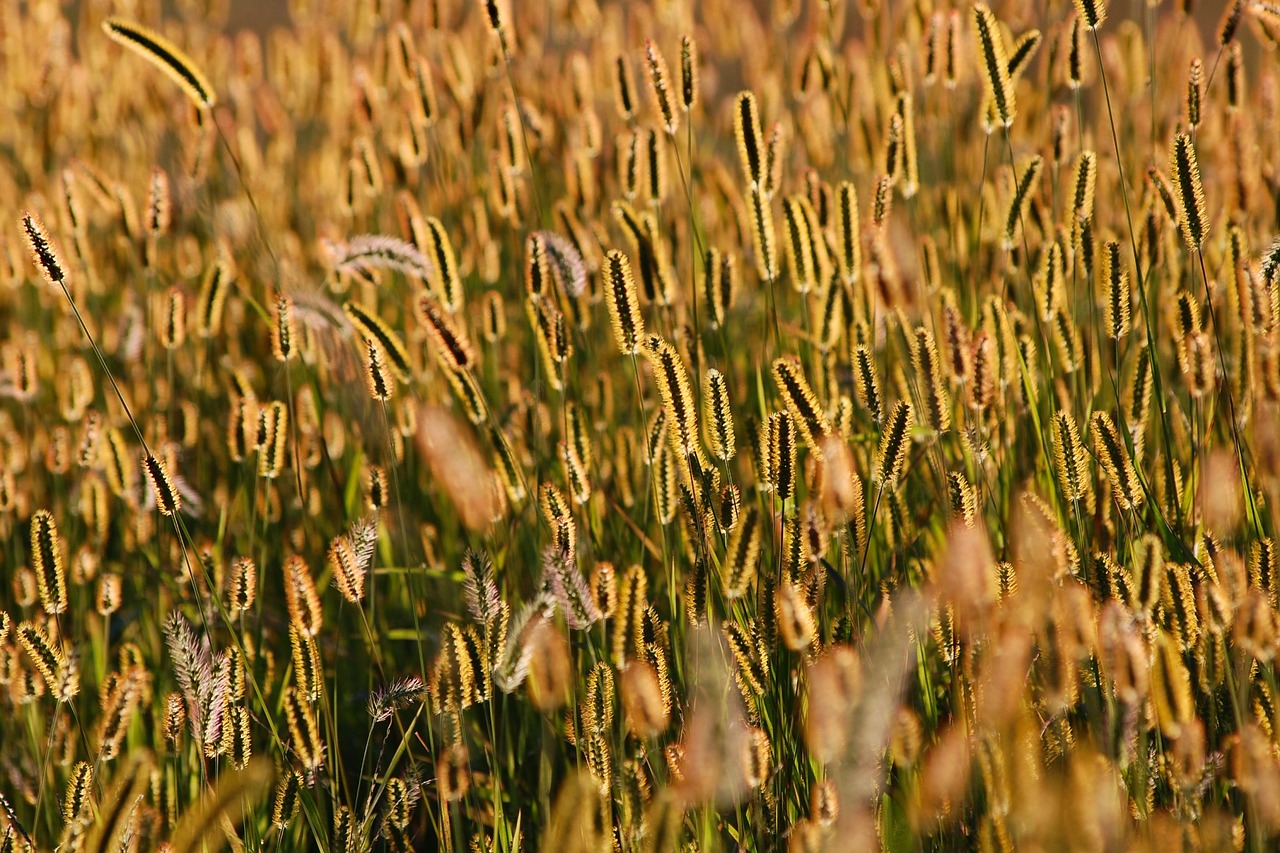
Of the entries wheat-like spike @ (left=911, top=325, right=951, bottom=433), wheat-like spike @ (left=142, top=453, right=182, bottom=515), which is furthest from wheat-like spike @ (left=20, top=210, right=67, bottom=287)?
wheat-like spike @ (left=911, top=325, right=951, bottom=433)

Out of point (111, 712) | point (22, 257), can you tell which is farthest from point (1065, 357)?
point (22, 257)

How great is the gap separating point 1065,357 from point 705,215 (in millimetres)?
1319

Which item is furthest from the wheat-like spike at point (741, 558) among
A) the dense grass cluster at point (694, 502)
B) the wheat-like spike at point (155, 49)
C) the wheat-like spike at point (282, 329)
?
the wheat-like spike at point (155, 49)

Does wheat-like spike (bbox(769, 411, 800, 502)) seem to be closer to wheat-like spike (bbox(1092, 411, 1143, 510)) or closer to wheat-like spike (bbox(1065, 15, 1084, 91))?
wheat-like spike (bbox(1092, 411, 1143, 510))

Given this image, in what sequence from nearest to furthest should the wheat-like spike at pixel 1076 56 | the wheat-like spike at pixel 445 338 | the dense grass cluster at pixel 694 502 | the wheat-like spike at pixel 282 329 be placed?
1. the dense grass cluster at pixel 694 502
2. the wheat-like spike at pixel 445 338
3. the wheat-like spike at pixel 282 329
4. the wheat-like spike at pixel 1076 56

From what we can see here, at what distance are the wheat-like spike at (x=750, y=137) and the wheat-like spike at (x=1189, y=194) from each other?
1.65ft

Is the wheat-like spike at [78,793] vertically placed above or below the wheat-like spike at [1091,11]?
below

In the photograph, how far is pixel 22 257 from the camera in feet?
8.42

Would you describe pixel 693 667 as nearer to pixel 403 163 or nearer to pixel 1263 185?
pixel 1263 185

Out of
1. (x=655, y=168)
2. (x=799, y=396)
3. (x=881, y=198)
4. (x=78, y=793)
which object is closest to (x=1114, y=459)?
(x=799, y=396)

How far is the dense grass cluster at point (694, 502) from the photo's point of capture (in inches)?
45.6

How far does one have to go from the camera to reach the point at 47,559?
4.35 ft

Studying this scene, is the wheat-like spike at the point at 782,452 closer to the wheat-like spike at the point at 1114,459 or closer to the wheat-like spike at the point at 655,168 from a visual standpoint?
the wheat-like spike at the point at 1114,459

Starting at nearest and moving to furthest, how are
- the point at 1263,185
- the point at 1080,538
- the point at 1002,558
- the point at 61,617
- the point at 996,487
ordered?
the point at 1080,538 < the point at 1002,558 < the point at 996,487 < the point at 61,617 < the point at 1263,185
